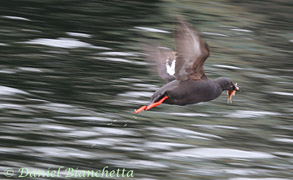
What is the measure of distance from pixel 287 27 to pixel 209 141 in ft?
25.8

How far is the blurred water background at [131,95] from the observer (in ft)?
27.9

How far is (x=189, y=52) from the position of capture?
8070mm

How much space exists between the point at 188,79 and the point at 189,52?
1.68ft

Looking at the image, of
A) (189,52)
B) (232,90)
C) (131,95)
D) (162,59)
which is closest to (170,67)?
(162,59)

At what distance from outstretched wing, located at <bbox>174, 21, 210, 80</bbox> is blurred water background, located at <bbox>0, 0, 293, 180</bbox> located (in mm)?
1059

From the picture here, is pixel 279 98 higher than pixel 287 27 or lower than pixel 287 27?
lower

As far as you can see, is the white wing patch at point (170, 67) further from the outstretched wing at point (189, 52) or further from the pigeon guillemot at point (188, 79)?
the outstretched wing at point (189, 52)

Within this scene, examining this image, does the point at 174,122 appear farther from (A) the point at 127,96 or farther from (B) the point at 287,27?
(B) the point at 287,27

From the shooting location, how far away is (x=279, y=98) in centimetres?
1149

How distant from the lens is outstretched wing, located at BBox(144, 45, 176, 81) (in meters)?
9.33

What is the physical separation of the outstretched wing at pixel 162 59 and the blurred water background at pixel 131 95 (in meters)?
0.81

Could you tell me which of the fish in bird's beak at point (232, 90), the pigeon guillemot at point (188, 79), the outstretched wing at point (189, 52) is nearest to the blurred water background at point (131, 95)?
the fish in bird's beak at point (232, 90)

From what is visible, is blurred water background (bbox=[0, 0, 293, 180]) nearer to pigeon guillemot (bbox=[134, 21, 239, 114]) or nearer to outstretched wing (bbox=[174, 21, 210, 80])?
pigeon guillemot (bbox=[134, 21, 239, 114])

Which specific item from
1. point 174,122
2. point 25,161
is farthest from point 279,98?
point 25,161
